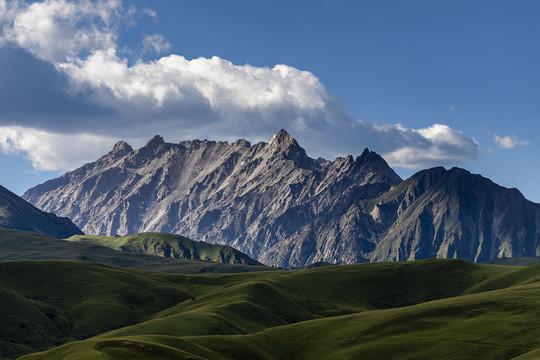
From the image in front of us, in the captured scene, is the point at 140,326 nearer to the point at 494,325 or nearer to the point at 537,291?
the point at 494,325

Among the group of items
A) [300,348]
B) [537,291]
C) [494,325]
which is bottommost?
[300,348]

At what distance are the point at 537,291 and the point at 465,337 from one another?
43.0m

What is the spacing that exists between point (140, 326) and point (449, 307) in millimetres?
77465

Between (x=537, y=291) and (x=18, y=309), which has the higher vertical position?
(x=537, y=291)

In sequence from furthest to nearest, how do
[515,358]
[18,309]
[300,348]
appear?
[18,309] < [300,348] < [515,358]

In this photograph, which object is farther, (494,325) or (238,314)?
(238,314)

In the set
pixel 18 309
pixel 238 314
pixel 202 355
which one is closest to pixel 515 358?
pixel 202 355

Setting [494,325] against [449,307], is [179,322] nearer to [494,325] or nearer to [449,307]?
[449,307]

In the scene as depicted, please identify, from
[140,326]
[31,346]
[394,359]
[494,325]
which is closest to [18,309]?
[31,346]

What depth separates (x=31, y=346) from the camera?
7032 inches

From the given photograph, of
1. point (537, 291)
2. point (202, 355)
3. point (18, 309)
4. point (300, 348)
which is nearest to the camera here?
point (202, 355)

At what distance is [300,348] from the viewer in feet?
447

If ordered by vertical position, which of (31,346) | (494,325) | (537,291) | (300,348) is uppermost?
(537,291)

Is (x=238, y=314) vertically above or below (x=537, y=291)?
below
